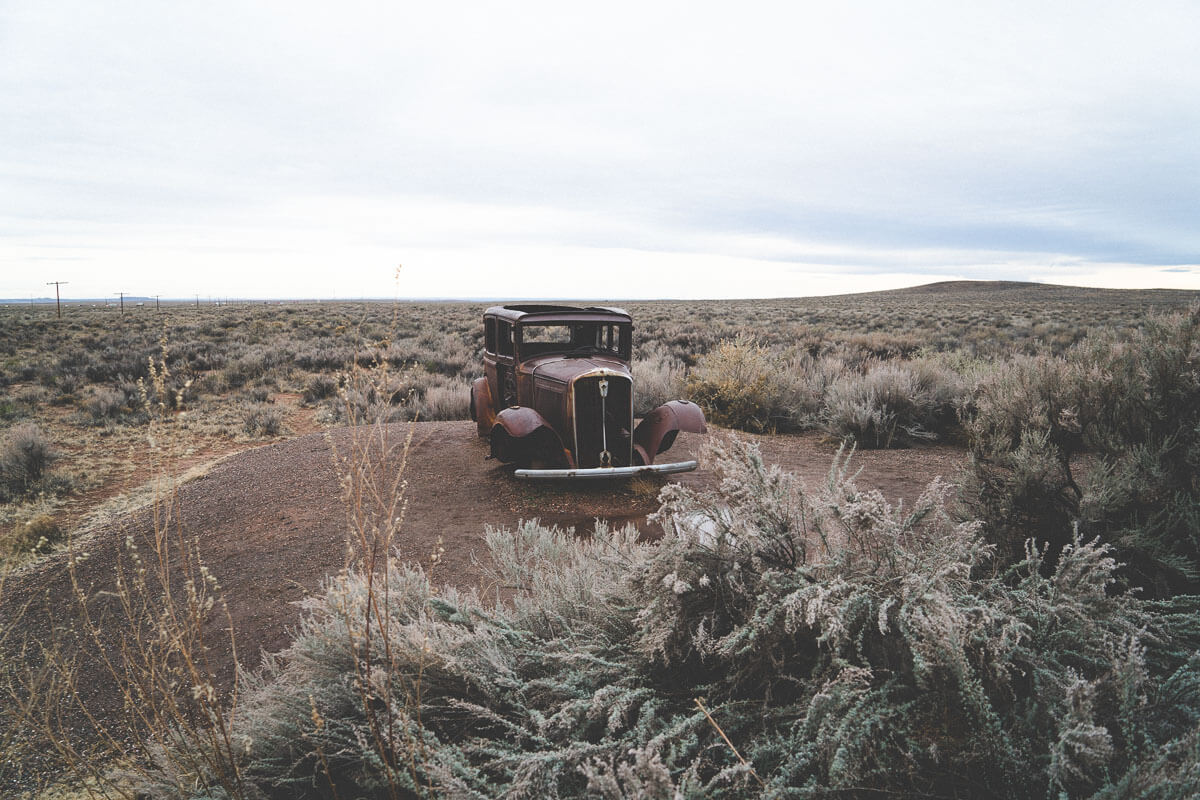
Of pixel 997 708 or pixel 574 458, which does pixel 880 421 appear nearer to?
pixel 574 458

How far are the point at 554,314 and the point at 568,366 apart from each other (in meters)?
0.69

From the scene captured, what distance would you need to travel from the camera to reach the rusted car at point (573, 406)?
6.56 meters

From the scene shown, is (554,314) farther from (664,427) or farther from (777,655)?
(777,655)

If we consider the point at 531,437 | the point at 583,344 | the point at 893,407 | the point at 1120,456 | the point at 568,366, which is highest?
the point at 583,344

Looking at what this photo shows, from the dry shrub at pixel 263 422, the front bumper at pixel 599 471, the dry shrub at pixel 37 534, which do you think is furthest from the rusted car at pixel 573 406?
the dry shrub at pixel 263 422

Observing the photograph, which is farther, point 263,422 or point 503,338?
point 263,422

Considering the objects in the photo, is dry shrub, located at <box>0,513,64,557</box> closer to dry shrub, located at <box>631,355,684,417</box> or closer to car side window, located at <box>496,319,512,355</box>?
car side window, located at <box>496,319,512,355</box>

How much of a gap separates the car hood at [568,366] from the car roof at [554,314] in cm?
47

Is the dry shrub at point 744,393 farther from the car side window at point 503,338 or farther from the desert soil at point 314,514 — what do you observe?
the car side window at point 503,338

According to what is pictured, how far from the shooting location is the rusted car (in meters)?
6.56

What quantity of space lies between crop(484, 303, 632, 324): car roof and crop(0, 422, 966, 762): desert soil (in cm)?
189

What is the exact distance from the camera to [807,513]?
290 cm

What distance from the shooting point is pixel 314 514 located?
6.25 m

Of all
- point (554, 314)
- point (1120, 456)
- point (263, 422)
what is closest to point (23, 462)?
point (263, 422)
